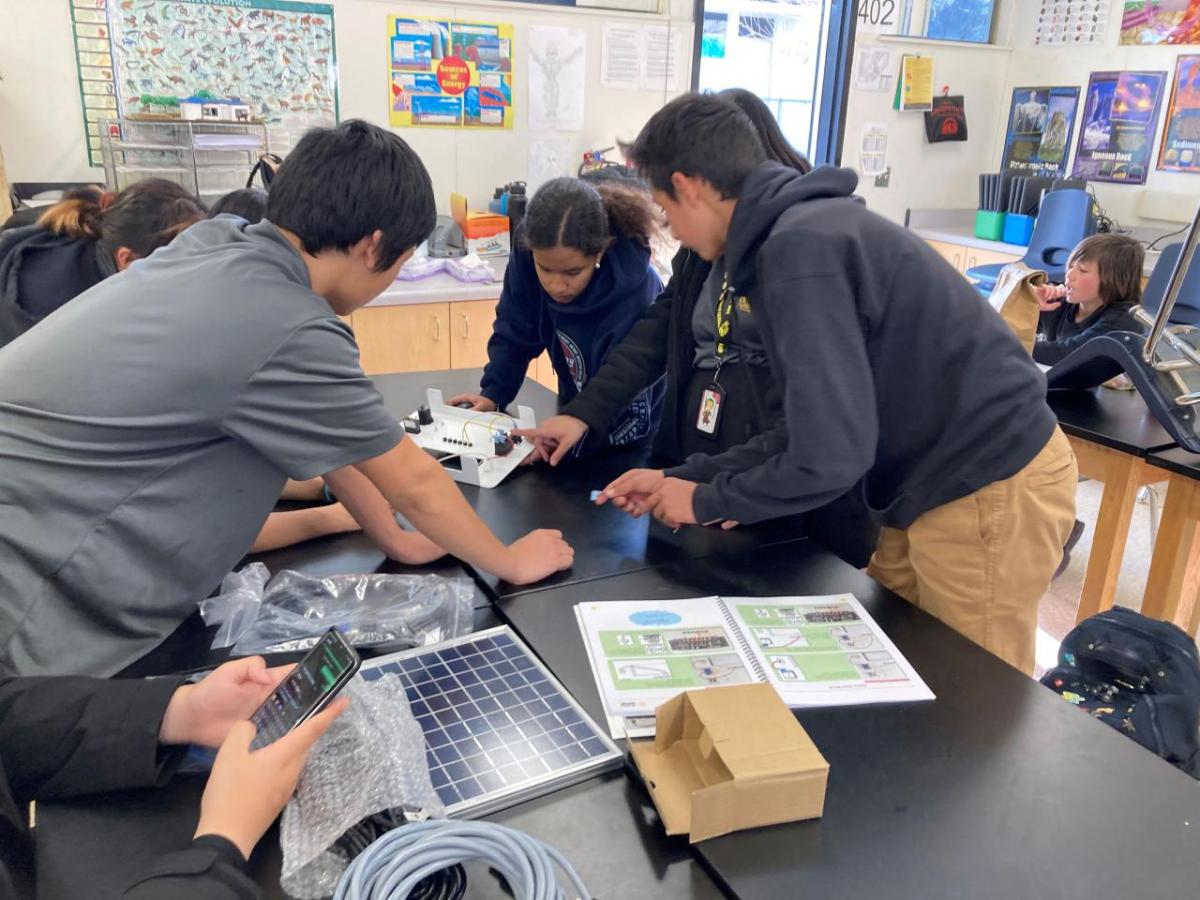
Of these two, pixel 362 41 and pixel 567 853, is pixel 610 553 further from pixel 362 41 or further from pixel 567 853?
pixel 362 41

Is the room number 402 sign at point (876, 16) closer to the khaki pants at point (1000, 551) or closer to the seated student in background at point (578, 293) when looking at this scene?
the seated student in background at point (578, 293)

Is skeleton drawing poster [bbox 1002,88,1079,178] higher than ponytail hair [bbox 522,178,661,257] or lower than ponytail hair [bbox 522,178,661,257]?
higher

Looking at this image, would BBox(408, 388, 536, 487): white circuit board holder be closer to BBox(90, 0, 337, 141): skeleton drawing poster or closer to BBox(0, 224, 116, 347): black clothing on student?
BBox(0, 224, 116, 347): black clothing on student

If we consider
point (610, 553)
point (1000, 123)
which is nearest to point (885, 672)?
point (610, 553)

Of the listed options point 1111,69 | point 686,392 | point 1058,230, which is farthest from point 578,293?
point 1111,69

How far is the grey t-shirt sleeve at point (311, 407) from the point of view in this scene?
102 centimetres

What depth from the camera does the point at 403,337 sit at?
10.1 ft

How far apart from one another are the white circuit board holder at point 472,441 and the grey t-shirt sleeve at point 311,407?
1.63ft

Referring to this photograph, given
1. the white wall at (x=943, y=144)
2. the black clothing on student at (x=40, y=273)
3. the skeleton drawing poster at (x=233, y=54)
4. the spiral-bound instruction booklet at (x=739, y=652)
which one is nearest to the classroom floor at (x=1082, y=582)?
the spiral-bound instruction booklet at (x=739, y=652)

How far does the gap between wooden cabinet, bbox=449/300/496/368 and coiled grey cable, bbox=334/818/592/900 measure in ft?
8.17

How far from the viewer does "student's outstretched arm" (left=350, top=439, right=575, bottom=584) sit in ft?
3.82

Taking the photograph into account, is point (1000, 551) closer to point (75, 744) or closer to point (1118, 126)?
point (75, 744)

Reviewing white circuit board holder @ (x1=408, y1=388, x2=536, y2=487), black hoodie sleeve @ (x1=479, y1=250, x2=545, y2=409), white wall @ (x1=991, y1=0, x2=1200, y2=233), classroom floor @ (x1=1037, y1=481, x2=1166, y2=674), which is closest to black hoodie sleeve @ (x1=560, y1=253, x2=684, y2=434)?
white circuit board holder @ (x1=408, y1=388, x2=536, y2=487)

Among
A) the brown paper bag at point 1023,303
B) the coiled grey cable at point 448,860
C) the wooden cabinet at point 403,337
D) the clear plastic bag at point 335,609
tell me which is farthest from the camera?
the wooden cabinet at point 403,337
